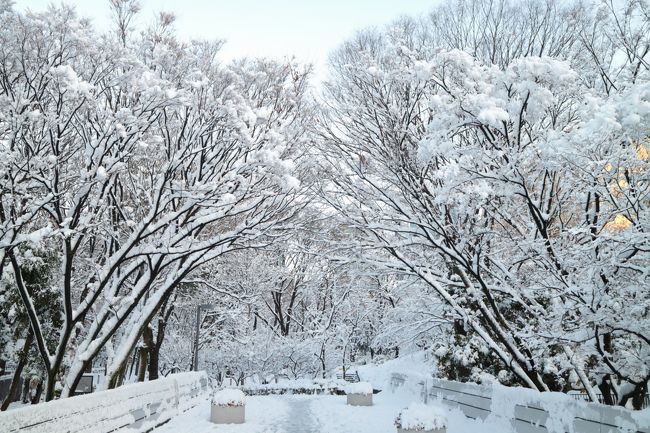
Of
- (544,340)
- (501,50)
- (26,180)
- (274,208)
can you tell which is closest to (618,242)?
(544,340)

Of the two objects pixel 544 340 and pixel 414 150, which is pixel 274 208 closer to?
pixel 414 150

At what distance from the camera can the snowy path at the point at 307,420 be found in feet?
39.4

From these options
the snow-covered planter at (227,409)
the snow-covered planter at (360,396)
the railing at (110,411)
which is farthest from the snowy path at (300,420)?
the railing at (110,411)

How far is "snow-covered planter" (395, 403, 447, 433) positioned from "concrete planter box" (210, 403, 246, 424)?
16.0 feet

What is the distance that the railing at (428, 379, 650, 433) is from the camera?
6.93 m

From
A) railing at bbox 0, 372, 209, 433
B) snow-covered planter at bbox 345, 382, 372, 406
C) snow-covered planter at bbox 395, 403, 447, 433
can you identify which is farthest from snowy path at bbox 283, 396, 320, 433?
railing at bbox 0, 372, 209, 433

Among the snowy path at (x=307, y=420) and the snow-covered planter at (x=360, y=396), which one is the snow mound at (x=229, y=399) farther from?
the snow-covered planter at (x=360, y=396)

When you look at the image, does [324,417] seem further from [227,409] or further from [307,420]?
[227,409]

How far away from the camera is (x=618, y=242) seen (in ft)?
21.6

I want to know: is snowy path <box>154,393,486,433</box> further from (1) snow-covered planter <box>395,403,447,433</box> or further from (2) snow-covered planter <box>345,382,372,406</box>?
(1) snow-covered planter <box>395,403,447,433</box>

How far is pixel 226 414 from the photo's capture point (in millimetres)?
12953

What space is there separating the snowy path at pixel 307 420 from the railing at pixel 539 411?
0.52 meters

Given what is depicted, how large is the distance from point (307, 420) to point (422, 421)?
5.17m

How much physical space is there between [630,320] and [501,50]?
8.15 m
